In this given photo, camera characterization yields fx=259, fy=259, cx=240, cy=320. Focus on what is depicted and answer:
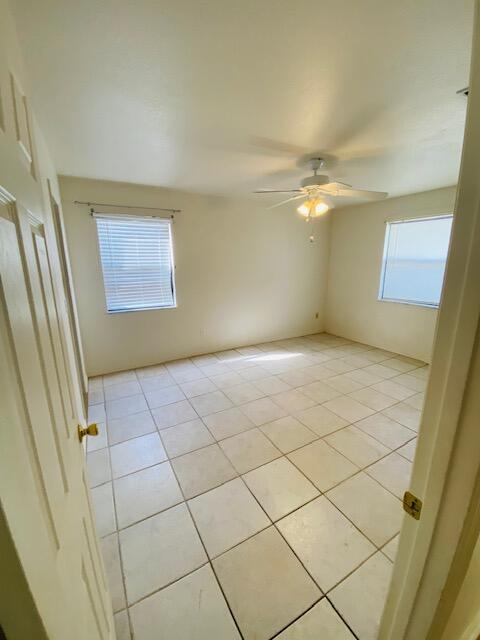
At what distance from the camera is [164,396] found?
2.90m

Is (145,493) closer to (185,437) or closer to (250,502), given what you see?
(185,437)

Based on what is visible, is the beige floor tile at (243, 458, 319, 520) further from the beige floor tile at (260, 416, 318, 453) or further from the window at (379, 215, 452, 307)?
the window at (379, 215, 452, 307)

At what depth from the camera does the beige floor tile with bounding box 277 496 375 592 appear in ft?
4.22

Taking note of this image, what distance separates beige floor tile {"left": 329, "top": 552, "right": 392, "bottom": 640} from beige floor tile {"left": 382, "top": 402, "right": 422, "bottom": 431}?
1356 millimetres

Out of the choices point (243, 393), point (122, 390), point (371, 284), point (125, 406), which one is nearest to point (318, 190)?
point (243, 393)

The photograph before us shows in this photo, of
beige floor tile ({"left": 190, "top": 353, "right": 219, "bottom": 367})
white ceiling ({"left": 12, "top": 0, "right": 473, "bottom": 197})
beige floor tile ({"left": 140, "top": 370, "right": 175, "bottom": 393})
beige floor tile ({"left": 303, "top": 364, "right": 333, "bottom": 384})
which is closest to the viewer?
white ceiling ({"left": 12, "top": 0, "right": 473, "bottom": 197})

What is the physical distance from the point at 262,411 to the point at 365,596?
1485 mm

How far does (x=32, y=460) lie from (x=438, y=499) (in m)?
0.83

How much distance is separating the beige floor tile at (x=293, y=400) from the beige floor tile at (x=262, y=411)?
0.07 meters

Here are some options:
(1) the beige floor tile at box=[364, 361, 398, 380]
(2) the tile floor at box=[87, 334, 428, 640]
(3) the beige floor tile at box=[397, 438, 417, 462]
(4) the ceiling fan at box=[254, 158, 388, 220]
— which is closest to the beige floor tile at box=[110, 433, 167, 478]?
(2) the tile floor at box=[87, 334, 428, 640]

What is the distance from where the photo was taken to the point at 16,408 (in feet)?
1.20

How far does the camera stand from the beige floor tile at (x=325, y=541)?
1285 mm

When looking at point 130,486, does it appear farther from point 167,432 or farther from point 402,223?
point 402,223

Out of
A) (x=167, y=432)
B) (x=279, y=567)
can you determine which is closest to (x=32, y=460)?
(x=279, y=567)
